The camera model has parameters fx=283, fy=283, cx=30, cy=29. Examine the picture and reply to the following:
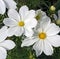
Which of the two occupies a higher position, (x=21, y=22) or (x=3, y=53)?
(x=21, y=22)

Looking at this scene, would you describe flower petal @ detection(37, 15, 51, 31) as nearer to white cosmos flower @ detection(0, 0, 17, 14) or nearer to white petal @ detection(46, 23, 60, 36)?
white petal @ detection(46, 23, 60, 36)

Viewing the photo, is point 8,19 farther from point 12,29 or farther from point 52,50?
point 52,50

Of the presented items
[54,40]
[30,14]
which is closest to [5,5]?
[30,14]

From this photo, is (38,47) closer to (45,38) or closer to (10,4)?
(45,38)

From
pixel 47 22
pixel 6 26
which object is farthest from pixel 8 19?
pixel 47 22

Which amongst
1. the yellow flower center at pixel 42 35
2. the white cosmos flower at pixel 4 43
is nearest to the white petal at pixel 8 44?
the white cosmos flower at pixel 4 43

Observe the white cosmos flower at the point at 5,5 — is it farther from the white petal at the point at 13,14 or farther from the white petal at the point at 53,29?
the white petal at the point at 53,29
